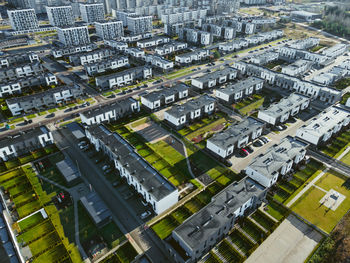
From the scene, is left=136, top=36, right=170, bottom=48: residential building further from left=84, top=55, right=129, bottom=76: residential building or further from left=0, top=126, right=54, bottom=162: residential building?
left=0, top=126, right=54, bottom=162: residential building

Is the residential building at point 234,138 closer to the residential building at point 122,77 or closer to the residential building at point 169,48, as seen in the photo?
the residential building at point 122,77

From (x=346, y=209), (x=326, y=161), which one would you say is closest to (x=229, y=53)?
(x=326, y=161)

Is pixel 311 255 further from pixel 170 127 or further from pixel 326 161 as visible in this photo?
pixel 170 127

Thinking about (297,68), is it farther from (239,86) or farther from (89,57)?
(89,57)

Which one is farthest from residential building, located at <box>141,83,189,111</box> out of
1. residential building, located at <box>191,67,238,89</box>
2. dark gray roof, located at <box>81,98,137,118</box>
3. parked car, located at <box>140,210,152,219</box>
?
parked car, located at <box>140,210,152,219</box>

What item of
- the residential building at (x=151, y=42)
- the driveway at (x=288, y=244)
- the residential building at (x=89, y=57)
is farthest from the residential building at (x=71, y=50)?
the driveway at (x=288, y=244)

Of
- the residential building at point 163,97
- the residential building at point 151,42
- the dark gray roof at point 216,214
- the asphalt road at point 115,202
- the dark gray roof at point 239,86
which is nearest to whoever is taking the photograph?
the dark gray roof at point 216,214

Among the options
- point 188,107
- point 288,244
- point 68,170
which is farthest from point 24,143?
point 288,244
